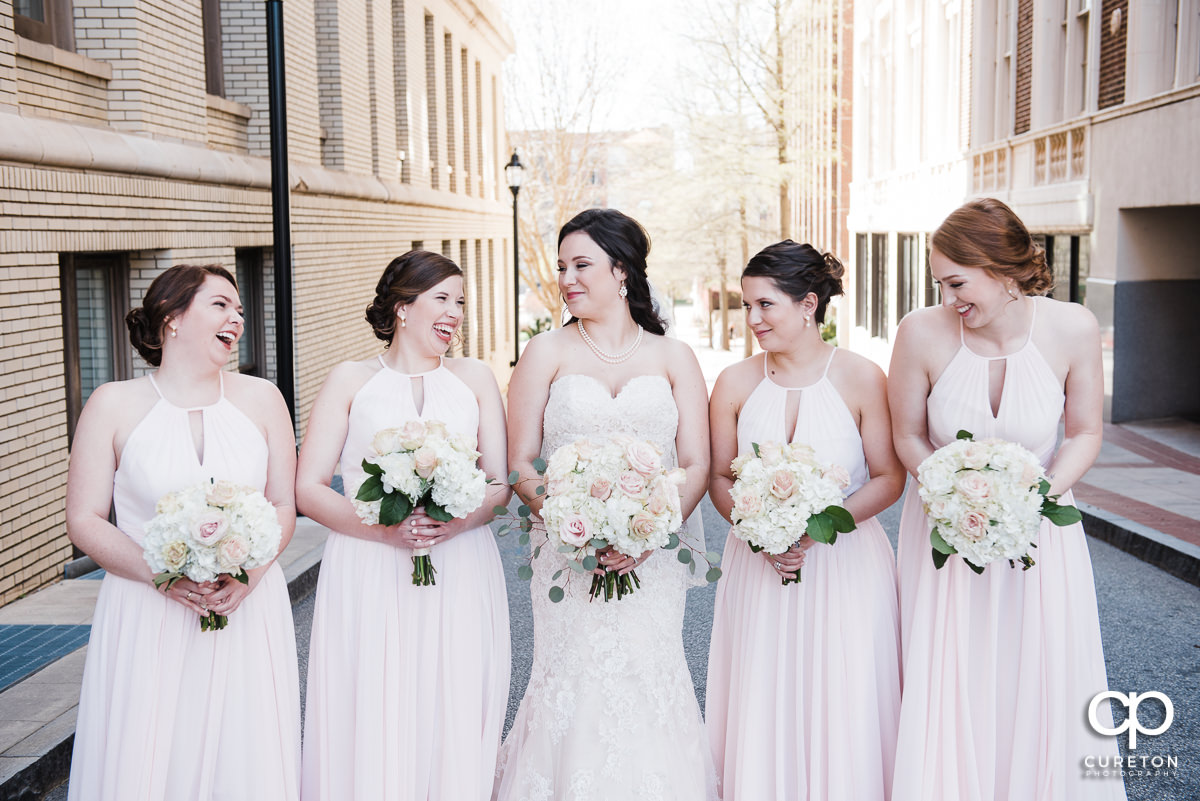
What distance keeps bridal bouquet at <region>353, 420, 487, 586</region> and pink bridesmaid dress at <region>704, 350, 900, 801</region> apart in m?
1.28

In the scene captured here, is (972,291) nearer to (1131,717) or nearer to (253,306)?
(1131,717)

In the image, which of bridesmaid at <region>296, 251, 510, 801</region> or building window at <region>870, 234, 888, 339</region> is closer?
bridesmaid at <region>296, 251, 510, 801</region>

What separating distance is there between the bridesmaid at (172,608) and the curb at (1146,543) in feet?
23.5

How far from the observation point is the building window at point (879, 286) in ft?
116

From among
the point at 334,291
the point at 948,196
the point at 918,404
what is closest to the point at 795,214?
the point at 948,196

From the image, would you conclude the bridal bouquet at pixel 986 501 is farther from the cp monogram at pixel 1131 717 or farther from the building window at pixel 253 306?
the building window at pixel 253 306

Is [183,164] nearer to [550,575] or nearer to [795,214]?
[550,575]

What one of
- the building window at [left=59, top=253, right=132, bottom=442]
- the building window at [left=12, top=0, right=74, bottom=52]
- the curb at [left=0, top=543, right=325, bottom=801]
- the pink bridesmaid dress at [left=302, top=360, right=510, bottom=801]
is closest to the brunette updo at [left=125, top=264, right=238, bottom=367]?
the pink bridesmaid dress at [left=302, top=360, right=510, bottom=801]

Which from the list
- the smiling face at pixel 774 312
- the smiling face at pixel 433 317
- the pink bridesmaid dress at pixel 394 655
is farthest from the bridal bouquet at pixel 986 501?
the smiling face at pixel 433 317

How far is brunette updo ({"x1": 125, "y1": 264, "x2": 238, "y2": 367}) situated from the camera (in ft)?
13.3

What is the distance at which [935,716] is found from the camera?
14.5 feet

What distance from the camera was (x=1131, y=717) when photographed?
507 cm

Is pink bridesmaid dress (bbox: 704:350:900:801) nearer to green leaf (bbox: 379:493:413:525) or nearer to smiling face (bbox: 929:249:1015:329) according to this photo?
smiling face (bbox: 929:249:1015:329)

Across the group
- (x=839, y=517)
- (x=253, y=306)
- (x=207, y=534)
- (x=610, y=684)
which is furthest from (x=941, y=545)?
(x=253, y=306)
